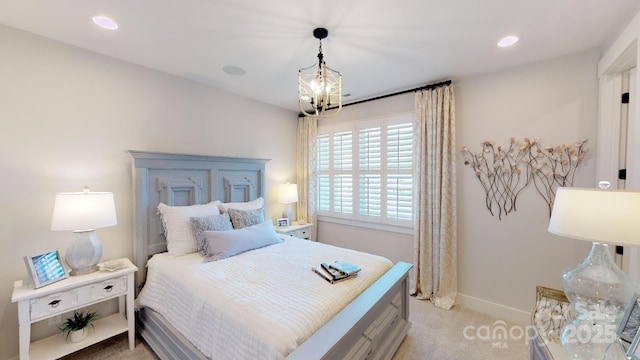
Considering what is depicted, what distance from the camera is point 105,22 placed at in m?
1.86

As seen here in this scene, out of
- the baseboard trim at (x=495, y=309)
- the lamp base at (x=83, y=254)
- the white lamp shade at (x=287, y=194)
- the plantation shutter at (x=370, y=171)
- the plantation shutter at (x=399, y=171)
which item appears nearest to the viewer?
the lamp base at (x=83, y=254)

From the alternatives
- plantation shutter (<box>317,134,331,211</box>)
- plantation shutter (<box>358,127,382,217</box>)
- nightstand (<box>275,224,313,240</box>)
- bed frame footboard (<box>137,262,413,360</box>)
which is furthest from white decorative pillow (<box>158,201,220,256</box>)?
plantation shutter (<box>358,127,382,217</box>)

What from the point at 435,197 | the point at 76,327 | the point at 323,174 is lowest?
the point at 76,327

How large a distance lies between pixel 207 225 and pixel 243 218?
16.0 inches

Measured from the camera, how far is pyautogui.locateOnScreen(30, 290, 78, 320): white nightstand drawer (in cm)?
174

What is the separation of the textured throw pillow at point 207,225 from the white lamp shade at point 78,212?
2.22ft

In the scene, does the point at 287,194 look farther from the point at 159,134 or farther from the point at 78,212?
the point at 78,212

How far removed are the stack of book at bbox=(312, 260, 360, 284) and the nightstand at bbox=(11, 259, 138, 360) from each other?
1.62 m

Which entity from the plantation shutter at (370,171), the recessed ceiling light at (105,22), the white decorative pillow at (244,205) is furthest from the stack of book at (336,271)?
the recessed ceiling light at (105,22)

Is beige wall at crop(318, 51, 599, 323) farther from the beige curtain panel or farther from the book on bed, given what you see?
the book on bed

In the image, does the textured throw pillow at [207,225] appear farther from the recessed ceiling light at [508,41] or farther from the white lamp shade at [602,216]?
the recessed ceiling light at [508,41]

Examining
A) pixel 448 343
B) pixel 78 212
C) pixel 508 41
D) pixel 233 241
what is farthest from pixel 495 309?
pixel 78 212

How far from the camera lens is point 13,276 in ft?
6.37

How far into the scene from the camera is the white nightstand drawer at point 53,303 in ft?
5.70
